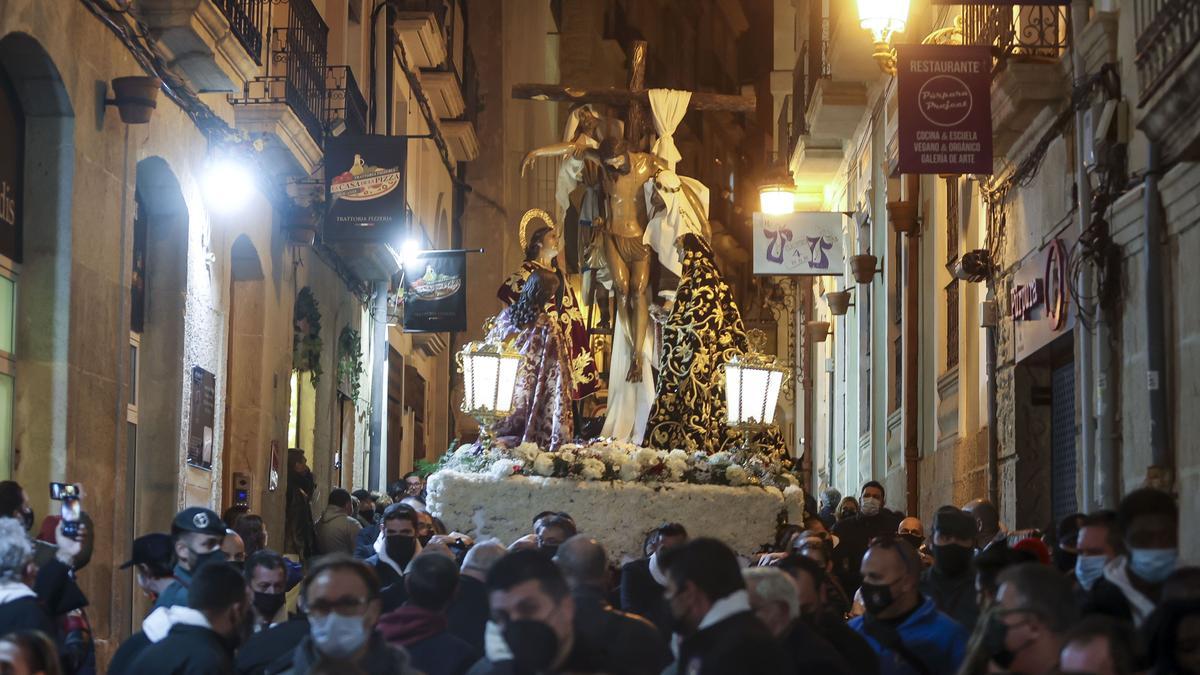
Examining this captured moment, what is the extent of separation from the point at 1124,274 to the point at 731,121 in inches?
1731

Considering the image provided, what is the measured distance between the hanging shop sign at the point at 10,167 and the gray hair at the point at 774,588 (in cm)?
855

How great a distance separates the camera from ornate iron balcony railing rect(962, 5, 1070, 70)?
562 inches

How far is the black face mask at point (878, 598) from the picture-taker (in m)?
7.02

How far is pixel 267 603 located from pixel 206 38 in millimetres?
8621

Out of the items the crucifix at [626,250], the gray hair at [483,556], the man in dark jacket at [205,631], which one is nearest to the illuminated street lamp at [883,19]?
the crucifix at [626,250]

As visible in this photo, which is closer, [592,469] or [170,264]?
[592,469]

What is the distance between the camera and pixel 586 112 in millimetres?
18219

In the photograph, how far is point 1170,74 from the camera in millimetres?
10742

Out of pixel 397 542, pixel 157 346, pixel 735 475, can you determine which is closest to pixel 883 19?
pixel 735 475

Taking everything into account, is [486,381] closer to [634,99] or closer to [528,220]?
→ [528,220]

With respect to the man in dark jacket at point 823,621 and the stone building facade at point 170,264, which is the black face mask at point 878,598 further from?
the stone building facade at point 170,264

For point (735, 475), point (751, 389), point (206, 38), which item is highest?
point (206, 38)

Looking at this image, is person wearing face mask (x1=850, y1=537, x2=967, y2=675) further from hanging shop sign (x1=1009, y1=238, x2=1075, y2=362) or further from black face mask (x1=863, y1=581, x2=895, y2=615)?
hanging shop sign (x1=1009, y1=238, x2=1075, y2=362)

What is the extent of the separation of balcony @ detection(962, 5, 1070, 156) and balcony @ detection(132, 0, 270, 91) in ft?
20.1
